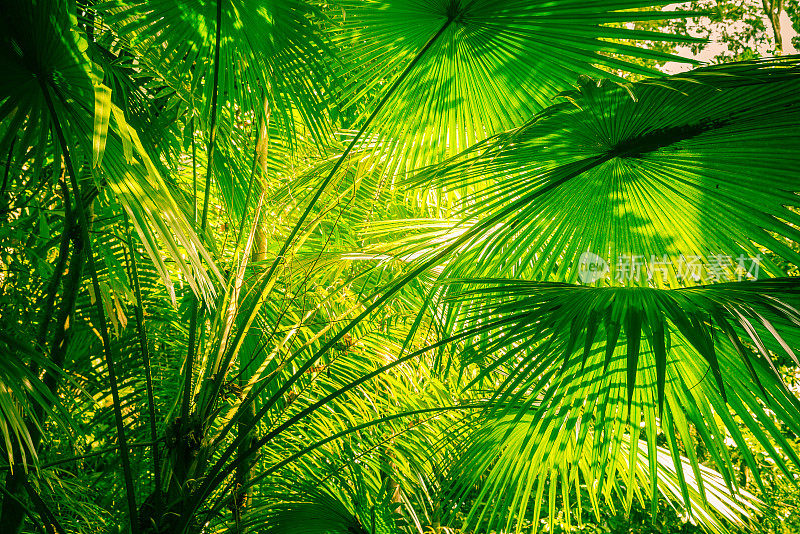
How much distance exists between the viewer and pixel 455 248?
3.59ft

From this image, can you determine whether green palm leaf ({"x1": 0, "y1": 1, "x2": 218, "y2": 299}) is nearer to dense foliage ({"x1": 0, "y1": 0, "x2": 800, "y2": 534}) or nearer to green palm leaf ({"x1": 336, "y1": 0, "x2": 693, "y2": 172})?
dense foliage ({"x1": 0, "y1": 0, "x2": 800, "y2": 534})

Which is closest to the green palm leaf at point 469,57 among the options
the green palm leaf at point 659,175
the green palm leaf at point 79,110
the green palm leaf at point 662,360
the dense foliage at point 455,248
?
the dense foliage at point 455,248

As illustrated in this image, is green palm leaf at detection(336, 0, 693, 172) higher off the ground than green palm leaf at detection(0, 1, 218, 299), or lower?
higher

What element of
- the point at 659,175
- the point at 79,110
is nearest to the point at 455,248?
the point at 659,175

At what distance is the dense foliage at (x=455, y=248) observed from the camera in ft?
2.49

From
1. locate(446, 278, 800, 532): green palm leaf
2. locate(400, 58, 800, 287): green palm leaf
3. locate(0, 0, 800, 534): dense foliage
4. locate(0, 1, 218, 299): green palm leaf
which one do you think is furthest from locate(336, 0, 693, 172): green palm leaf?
locate(0, 1, 218, 299): green palm leaf

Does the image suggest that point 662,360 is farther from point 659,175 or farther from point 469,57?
point 469,57

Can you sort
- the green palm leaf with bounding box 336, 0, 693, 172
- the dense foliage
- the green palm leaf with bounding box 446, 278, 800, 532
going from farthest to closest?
the green palm leaf with bounding box 336, 0, 693, 172 < the dense foliage < the green palm leaf with bounding box 446, 278, 800, 532

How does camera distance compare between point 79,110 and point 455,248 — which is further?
point 455,248

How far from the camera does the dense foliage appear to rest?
760 millimetres

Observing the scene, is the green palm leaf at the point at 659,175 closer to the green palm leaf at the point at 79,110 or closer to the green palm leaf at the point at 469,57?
the green palm leaf at the point at 469,57

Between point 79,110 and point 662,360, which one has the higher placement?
point 79,110

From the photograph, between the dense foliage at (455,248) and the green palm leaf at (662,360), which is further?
the dense foliage at (455,248)

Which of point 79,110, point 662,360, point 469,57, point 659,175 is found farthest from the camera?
Result: point 469,57
